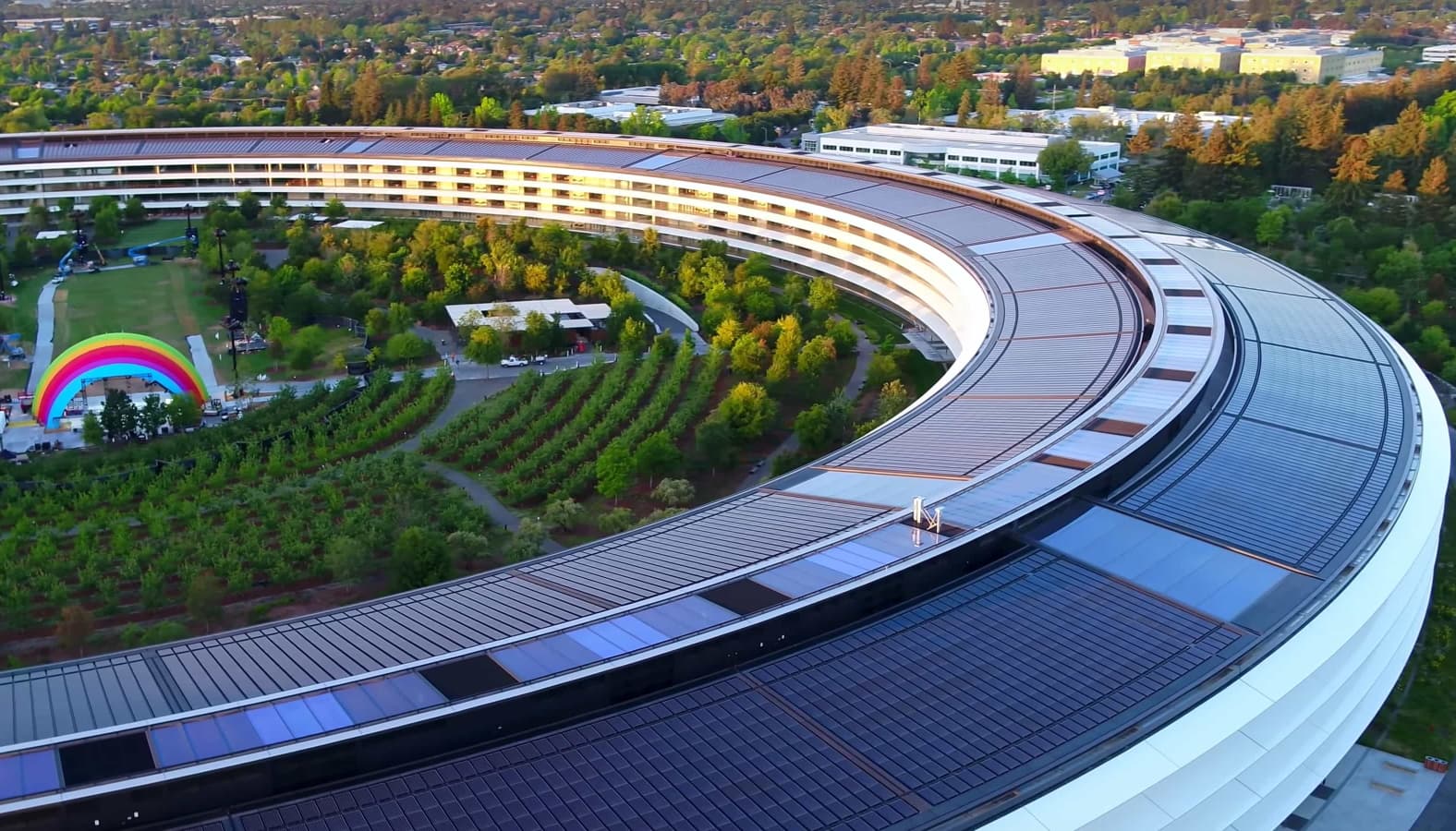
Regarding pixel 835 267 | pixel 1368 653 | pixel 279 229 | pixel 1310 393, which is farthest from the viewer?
pixel 279 229

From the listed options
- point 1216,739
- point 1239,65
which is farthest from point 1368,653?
point 1239,65

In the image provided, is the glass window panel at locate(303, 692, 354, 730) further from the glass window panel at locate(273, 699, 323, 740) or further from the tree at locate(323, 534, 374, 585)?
the tree at locate(323, 534, 374, 585)

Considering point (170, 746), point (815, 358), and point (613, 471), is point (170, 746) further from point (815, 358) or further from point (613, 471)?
point (815, 358)

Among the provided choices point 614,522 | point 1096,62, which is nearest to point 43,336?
point 614,522

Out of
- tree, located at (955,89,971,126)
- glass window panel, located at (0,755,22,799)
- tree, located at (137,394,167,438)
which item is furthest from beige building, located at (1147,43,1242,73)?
glass window panel, located at (0,755,22,799)

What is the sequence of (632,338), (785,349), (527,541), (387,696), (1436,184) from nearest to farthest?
(387,696)
(527,541)
(785,349)
(632,338)
(1436,184)

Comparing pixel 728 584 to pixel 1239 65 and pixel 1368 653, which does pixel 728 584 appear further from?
pixel 1239 65

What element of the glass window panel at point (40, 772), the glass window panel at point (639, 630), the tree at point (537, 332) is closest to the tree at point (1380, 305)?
the tree at point (537, 332)
